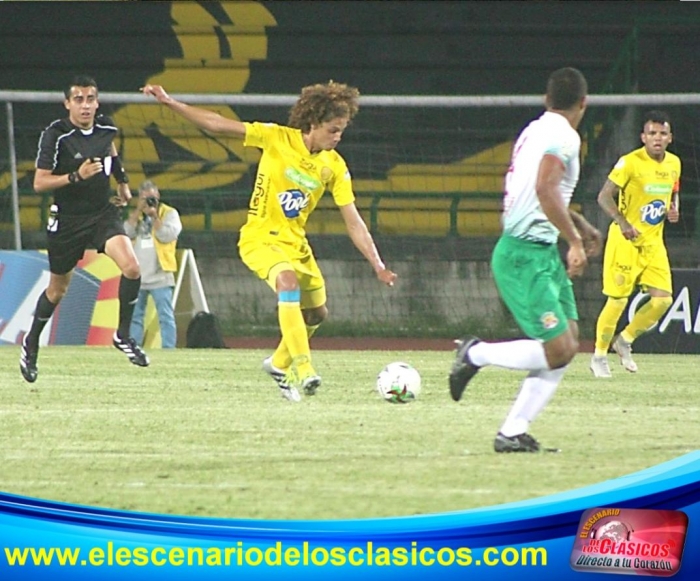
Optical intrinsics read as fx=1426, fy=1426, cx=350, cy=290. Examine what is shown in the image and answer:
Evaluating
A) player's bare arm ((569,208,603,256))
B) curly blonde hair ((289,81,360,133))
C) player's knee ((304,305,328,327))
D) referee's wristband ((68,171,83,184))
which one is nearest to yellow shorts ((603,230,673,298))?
player's knee ((304,305,328,327))

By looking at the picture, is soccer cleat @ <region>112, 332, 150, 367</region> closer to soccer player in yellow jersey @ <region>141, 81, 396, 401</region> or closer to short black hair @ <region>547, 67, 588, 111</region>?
soccer player in yellow jersey @ <region>141, 81, 396, 401</region>

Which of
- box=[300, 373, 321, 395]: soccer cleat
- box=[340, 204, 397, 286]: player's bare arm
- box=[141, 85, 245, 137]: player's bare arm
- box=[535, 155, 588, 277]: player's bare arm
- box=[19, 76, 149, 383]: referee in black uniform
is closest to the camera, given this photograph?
box=[535, 155, 588, 277]: player's bare arm

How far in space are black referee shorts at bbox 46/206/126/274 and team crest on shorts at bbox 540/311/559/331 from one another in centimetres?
371

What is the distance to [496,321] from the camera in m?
12.8

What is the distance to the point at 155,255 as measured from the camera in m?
11.1

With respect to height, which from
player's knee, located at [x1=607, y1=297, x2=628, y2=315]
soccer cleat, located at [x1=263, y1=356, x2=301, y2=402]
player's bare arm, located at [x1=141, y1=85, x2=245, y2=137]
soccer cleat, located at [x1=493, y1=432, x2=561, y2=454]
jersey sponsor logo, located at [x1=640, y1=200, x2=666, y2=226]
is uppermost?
player's bare arm, located at [x1=141, y1=85, x2=245, y2=137]

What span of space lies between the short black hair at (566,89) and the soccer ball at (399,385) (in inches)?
83.8

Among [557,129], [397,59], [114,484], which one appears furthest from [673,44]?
[114,484]

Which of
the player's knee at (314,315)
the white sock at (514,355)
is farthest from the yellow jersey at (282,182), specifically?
the white sock at (514,355)

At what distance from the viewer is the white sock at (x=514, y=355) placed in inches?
208

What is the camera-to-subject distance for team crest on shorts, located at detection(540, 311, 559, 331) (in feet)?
17.1

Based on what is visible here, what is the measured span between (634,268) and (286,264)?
3.09 m

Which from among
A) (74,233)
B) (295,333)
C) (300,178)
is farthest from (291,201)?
(74,233)

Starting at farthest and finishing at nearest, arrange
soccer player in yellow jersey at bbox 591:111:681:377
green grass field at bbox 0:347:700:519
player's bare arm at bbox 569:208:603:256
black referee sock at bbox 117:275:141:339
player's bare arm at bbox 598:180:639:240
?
soccer player in yellow jersey at bbox 591:111:681:377 → black referee sock at bbox 117:275:141:339 → player's bare arm at bbox 598:180:639:240 → player's bare arm at bbox 569:208:603:256 → green grass field at bbox 0:347:700:519
